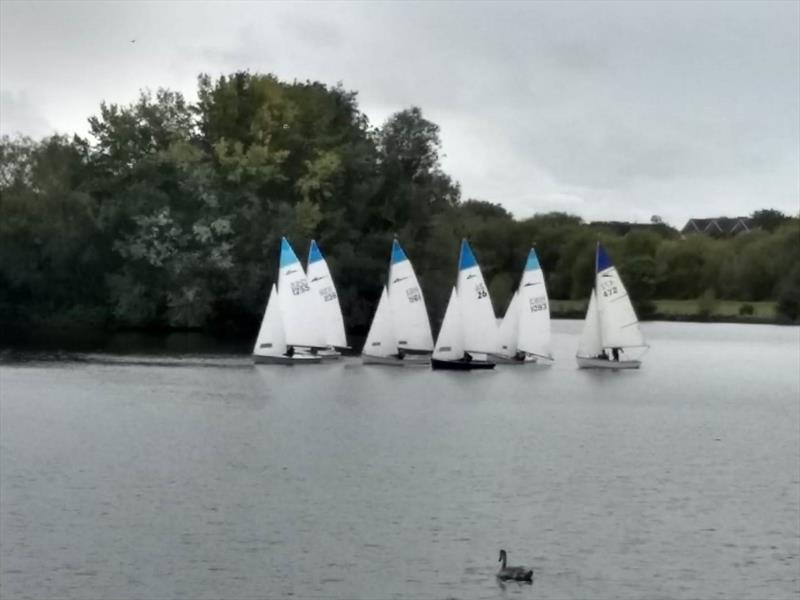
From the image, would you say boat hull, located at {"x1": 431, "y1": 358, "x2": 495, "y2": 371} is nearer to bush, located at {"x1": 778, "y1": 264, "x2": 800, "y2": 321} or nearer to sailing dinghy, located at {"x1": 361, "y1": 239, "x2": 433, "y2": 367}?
sailing dinghy, located at {"x1": 361, "y1": 239, "x2": 433, "y2": 367}

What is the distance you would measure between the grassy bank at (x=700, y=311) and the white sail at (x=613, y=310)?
6673 centimetres

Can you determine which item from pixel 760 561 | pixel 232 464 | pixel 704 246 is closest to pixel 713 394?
pixel 232 464

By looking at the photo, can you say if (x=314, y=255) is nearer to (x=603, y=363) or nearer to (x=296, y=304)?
(x=296, y=304)

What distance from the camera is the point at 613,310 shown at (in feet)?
231

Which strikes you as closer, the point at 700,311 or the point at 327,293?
the point at 327,293

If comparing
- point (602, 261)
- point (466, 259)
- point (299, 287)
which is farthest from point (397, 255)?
point (602, 261)

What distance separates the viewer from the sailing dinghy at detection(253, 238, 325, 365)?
235 ft

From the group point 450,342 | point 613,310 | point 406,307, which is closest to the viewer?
point 450,342

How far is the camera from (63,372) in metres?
68.6

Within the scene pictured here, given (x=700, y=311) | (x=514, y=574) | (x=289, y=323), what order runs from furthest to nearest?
(x=700, y=311)
(x=289, y=323)
(x=514, y=574)

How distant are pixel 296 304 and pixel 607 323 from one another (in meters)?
13.8

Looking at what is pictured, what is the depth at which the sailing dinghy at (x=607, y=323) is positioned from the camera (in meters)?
70.3

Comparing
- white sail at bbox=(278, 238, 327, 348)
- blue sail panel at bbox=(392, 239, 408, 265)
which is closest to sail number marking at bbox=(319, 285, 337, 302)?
white sail at bbox=(278, 238, 327, 348)

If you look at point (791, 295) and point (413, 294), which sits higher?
point (791, 295)
